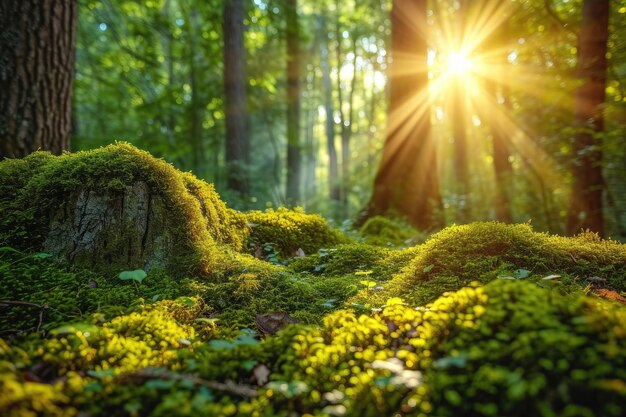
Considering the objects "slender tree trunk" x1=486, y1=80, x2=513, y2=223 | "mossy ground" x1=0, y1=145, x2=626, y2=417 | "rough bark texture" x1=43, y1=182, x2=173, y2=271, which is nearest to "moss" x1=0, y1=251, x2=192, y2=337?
"mossy ground" x1=0, y1=145, x2=626, y2=417

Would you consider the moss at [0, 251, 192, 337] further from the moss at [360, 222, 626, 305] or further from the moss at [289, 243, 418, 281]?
the moss at [360, 222, 626, 305]

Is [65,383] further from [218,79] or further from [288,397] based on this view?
[218,79]

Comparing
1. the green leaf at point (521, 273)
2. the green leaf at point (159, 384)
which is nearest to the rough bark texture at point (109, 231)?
the green leaf at point (159, 384)

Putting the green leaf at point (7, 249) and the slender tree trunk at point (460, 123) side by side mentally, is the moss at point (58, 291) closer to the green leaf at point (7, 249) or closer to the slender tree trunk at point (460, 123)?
the green leaf at point (7, 249)

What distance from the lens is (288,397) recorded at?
1513mm

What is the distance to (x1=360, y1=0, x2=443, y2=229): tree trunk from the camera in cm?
779

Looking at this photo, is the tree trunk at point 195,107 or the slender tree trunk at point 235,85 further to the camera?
the tree trunk at point 195,107

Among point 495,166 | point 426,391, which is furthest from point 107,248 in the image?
point 495,166

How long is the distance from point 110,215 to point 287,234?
6.62 feet

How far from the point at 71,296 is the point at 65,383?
0.96 m

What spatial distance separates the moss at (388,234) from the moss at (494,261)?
2.12 meters

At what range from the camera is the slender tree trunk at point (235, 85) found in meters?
11.1

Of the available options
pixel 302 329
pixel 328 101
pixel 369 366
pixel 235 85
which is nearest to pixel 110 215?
pixel 302 329

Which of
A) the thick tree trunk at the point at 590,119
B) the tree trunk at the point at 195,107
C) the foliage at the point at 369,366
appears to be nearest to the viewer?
the foliage at the point at 369,366
